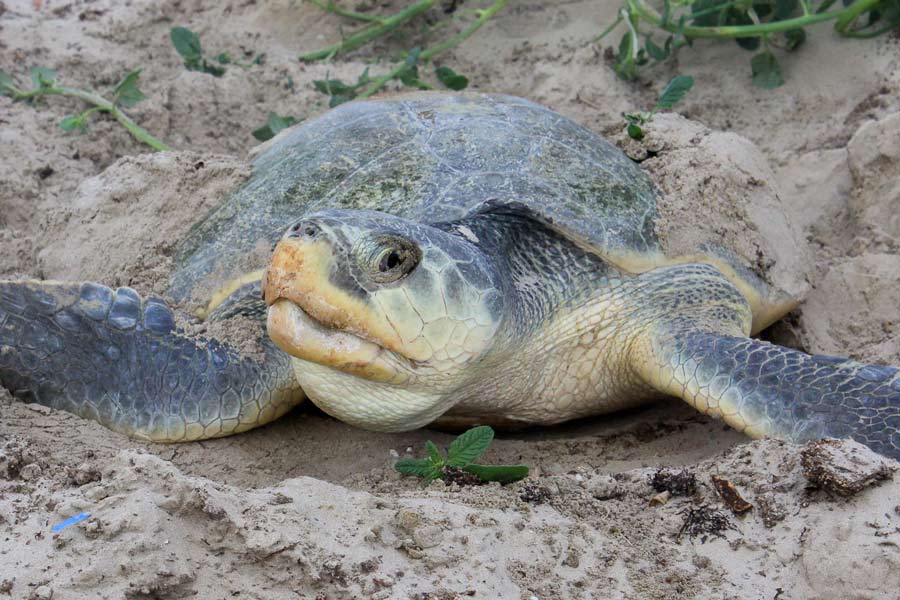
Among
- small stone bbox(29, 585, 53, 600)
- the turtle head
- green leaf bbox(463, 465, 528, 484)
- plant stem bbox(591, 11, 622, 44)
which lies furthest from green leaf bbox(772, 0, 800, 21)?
small stone bbox(29, 585, 53, 600)

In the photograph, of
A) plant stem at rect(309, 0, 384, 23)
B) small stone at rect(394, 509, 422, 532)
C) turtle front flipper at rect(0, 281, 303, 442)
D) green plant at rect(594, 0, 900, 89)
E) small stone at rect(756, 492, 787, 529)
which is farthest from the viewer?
plant stem at rect(309, 0, 384, 23)

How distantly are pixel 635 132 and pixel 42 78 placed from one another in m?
2.27

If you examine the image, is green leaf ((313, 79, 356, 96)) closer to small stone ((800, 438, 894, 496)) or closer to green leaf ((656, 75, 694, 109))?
green leaf ((656, 75, 694, 109))

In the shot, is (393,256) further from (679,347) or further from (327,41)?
(327,41)

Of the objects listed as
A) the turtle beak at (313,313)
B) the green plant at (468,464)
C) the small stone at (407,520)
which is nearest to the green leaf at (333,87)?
the turtle beak at (313,313)

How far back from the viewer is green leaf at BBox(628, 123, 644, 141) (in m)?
3.02

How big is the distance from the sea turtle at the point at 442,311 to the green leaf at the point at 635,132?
197mm

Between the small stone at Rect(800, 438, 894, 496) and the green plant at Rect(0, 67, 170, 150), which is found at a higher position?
the green plant at Rect(0, 67, 170, 150)

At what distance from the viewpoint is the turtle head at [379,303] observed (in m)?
1.78

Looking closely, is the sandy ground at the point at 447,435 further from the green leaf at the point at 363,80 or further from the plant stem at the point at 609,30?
the green leaf at the point at 363,80

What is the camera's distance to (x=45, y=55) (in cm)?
423

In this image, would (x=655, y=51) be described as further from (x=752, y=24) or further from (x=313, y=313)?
(x=313, y=313)

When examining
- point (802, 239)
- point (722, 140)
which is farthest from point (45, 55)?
point (802, 239)

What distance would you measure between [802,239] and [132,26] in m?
3.09
